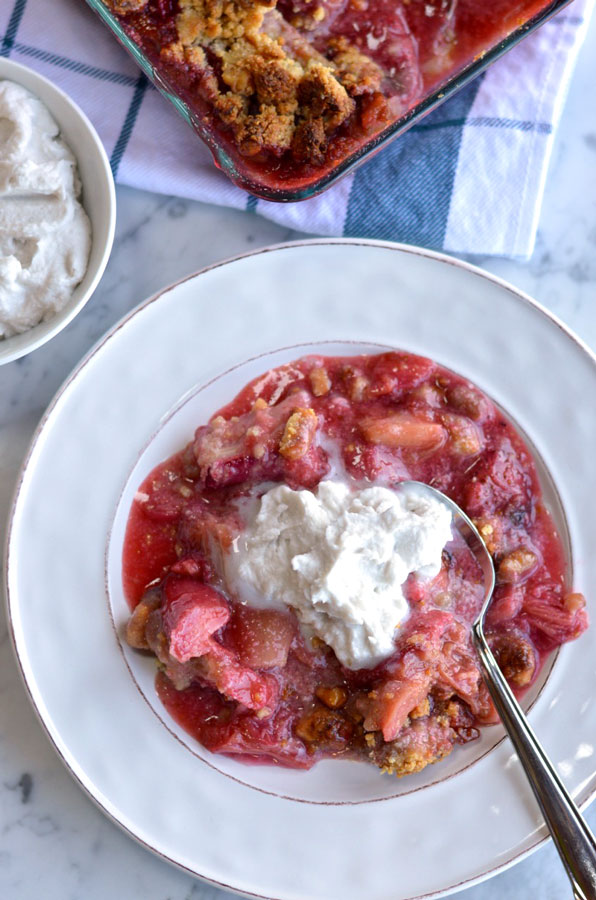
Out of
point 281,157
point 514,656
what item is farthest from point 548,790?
point 281,157

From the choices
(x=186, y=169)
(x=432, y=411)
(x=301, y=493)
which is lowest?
(x=301, y=493)

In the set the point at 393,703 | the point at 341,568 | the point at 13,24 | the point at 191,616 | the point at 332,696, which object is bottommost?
the point at 332,696

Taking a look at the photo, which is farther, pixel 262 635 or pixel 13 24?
pixel 13 24

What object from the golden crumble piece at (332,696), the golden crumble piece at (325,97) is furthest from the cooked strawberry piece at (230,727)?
the golden crumble piece at (325,97)

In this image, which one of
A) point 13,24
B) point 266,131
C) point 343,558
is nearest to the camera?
point 343,558

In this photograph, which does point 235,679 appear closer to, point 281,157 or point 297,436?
point 297,436

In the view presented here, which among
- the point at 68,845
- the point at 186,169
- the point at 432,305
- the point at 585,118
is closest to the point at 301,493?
the point at 432,305

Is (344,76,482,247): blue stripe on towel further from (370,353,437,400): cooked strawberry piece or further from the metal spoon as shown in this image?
the metal spoon

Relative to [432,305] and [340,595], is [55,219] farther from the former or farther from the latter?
[340,595]
